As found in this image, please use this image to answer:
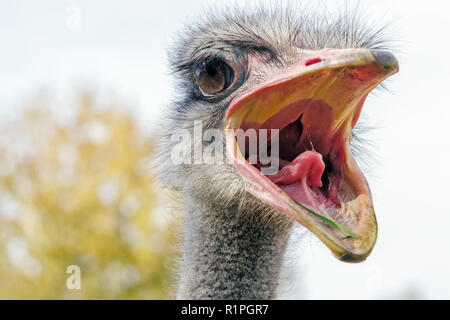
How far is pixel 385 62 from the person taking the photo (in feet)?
4.86

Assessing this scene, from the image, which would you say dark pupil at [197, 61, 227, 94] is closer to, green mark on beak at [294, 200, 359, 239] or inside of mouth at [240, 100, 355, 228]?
inside of mouth at [240, 100, 355, 228]

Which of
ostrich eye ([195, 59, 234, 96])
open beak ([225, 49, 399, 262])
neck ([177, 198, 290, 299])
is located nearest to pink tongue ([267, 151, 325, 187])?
open beak ([225, 49, 399, 262])

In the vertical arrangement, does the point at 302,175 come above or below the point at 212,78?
below

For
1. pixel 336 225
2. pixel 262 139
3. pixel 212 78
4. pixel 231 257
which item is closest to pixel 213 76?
pixel 212 78

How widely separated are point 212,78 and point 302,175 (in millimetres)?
511

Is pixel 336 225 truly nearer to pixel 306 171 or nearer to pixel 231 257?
pixel 306 171

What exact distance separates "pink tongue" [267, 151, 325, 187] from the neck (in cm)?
→ 24

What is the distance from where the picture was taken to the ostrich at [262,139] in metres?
1.71

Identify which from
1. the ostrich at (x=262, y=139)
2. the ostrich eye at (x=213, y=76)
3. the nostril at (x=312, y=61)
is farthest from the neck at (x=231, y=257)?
the nostril at (x=312, y=61)

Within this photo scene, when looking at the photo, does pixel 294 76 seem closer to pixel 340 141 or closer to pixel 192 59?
pixel 340 141

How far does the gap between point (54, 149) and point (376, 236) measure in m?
12.2

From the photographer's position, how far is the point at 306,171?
1.87m
